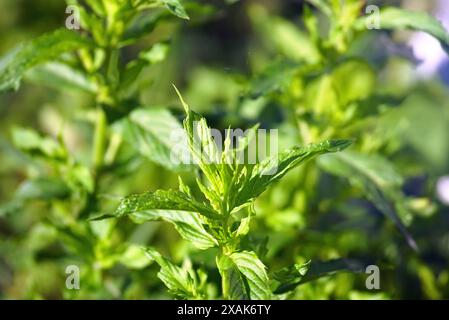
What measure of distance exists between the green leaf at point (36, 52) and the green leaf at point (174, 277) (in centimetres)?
27

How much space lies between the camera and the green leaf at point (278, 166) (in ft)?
2.31

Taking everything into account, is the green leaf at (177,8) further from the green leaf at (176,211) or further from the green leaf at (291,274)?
the green leaf at (291,274)

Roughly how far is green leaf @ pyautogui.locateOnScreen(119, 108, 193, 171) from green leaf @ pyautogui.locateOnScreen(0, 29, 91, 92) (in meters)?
0.13

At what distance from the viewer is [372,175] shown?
1025 mm

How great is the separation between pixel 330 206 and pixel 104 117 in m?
0.44

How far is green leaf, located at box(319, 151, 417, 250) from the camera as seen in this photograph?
980 millimetres

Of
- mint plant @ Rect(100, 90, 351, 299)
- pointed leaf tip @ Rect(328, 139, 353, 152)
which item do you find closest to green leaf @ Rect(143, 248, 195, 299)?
mint plant @ Rect(100, 90, 351, 299)

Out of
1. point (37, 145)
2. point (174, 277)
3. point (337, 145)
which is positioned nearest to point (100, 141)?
point (37, 145)

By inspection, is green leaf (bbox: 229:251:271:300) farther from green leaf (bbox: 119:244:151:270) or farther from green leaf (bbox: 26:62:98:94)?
green leaf (bbox: 26:62:98:94)

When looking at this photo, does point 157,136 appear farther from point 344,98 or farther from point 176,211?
point 344,98

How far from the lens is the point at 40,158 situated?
42.6 inches

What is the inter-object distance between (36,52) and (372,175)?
1.70 feet
